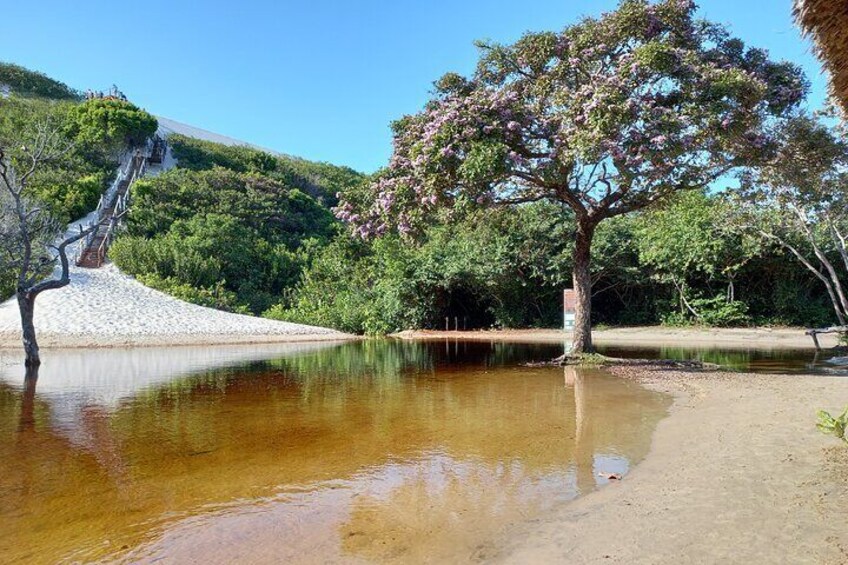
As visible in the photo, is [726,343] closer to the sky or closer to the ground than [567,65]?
closer to the ground

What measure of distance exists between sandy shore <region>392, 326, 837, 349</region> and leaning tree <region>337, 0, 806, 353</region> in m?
8.40

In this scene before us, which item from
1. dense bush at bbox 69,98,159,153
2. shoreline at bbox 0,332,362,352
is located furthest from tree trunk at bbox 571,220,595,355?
dense bush at bbox 69,98,159,153

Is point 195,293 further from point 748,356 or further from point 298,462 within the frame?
point 298,462

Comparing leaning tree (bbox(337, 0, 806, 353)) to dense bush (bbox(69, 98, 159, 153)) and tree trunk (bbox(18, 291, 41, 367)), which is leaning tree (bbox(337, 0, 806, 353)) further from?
dense bush (bbox(69, 98, 159, 153))

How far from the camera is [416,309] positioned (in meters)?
26.1

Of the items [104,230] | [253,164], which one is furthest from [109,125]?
[104,230]

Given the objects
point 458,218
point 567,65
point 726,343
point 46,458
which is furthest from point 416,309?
point 46,458

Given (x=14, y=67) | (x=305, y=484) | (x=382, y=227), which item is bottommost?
(x=305, y=484)

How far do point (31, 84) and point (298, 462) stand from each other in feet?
211

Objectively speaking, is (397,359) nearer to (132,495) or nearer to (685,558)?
(132,495)

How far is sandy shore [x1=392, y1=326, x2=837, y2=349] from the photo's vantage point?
18016mm

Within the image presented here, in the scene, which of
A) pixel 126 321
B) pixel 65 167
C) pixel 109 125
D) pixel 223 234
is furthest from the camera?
pixel 109 125

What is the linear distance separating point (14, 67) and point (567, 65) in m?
63.1

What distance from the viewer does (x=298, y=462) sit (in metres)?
5.12
